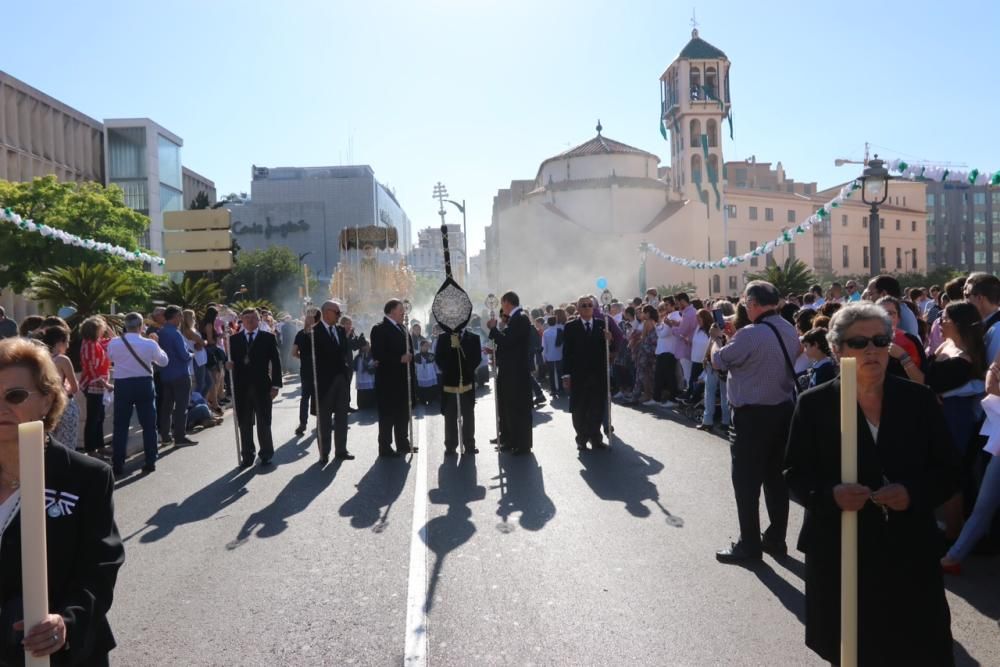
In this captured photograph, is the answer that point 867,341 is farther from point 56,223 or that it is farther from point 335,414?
point 56,223

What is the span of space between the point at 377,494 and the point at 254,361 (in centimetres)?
322

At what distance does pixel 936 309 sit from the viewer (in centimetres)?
1519

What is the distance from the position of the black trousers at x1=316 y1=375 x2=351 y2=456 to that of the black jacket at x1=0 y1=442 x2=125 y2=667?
28.1 feet

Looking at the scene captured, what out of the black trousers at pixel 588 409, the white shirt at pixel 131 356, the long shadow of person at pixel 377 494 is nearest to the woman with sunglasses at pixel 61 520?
the long shadow of person at pixel 377 494

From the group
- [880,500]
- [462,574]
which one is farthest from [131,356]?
[880,500]

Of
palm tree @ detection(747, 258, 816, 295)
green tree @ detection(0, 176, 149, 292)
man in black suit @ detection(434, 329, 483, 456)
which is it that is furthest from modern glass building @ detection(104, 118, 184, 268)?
man in black suit @ detection(434, 329, 483, 456)

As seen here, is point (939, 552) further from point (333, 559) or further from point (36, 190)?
point (36, 190)

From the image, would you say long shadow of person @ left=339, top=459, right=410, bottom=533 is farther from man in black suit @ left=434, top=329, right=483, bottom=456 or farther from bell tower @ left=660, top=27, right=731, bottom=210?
bell tower @ left=660, top=27, right=731, bottom=210

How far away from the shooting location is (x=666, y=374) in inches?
636

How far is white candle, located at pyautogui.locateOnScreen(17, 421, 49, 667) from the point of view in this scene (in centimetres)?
213

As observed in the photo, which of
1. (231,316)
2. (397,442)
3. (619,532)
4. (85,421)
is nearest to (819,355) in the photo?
(619,532)

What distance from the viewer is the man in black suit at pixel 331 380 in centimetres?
1144

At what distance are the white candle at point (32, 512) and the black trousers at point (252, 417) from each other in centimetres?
906

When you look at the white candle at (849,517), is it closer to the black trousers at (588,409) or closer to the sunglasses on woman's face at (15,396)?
the sunglasses on woman's face at (15,396)
